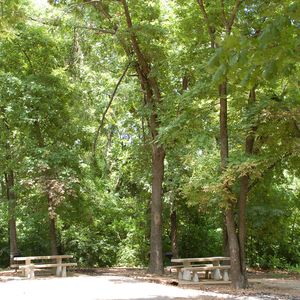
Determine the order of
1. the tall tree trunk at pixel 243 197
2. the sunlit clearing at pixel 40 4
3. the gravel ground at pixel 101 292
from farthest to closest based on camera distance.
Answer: the sunlit clearing at pixel 40 4, the tall tree trunk at pixel 243 197, the gravel ground at pixel 101 292

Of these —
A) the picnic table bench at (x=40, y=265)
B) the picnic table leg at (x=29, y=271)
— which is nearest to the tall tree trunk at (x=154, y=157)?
the picnic table bench at (x=40, y=265)

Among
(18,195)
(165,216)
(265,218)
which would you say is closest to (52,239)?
(18,195)

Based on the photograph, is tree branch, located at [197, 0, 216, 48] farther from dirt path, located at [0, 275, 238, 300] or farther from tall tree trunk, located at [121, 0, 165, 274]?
dirt path, located at [0, 275, 238, 300]

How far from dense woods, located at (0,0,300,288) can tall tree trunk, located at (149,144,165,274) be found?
5 centimetres

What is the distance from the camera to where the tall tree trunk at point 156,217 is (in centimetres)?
1559

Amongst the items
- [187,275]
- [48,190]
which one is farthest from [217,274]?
[48,190]

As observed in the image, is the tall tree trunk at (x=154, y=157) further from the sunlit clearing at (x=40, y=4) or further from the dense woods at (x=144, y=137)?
the sunlit clearing at (x=40, y=4)

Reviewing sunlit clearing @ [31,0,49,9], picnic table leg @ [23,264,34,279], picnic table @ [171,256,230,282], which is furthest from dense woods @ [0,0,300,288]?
picnic table leg @ [23,264,34,279]

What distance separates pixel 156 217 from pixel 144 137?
362 cm

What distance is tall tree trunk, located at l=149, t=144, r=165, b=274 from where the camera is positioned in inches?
614

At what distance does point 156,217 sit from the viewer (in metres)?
15.9

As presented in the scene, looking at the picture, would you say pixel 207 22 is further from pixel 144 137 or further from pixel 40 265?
pixel 40 265

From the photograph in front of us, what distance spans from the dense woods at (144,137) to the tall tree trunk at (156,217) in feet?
0.15

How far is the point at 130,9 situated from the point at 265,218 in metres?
8.98
